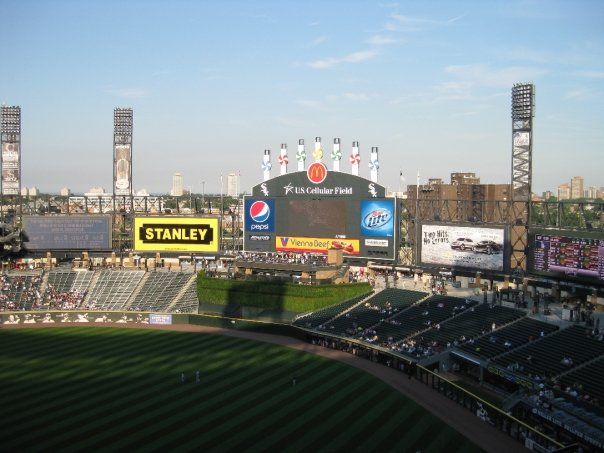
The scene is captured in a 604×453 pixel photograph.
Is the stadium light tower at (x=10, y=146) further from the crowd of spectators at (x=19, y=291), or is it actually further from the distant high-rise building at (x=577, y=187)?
the distant high-rise building at (x=577, y=187)

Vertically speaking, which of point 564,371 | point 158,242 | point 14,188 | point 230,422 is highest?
point 14,188

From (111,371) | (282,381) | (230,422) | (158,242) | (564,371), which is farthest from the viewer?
(158,242)

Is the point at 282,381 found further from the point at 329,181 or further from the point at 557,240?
the point at 329,181

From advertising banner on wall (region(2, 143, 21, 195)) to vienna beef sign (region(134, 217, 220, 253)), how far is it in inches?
552

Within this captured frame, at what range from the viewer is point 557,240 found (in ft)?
136

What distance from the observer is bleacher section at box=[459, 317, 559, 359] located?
1367 inches

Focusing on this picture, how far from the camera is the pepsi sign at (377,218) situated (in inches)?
2114

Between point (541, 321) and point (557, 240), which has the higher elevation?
point (557, 240)

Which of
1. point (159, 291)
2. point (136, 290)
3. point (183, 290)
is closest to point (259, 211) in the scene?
point (183, 290)

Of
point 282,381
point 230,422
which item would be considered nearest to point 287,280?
point 282,381

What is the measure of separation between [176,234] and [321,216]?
1699 cm

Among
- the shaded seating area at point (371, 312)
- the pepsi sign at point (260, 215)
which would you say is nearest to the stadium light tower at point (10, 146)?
the pepsi sign at point (260, 215)

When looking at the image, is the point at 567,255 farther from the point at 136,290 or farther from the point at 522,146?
the point at 136,290

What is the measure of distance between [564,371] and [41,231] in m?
54.5
